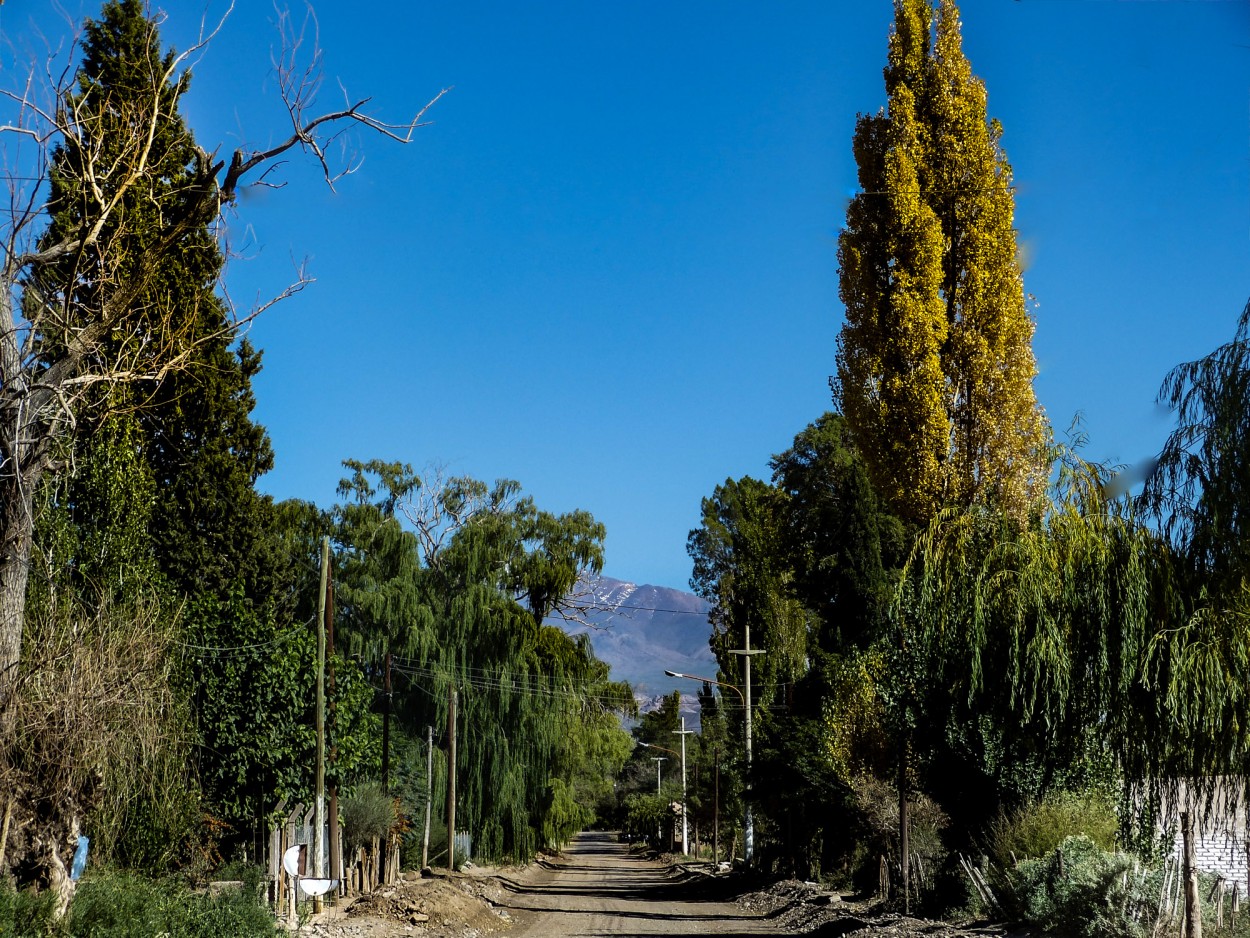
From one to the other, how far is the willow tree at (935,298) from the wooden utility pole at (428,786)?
1802 cm

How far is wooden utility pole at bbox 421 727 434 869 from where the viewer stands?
37000 millimetres

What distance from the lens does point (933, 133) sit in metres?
27.1

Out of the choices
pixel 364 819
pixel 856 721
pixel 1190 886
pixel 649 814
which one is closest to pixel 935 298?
pixel 856 721

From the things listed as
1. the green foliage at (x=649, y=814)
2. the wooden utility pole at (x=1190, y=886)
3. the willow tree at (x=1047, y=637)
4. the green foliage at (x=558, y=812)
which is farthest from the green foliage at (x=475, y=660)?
the green foliage at (x=649, y=814)

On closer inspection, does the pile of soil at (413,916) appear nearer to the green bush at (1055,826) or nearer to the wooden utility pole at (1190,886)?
the green bush at (1055,826)

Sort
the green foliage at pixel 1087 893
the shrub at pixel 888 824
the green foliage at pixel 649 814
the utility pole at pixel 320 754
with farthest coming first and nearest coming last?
the green foliage at pixel 649 814 < the shrub at pixel 888 824 < the utility pole at pixel 320 754 < the green foliage at pixel 1087 893

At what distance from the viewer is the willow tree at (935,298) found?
24953 mm

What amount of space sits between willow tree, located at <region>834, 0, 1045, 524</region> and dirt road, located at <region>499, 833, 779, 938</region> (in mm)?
9693

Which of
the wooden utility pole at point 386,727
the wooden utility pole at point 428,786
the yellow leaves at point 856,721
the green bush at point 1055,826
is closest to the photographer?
the green bush at point 1055,826

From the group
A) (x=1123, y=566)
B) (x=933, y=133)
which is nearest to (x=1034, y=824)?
(x=1123, y=566)

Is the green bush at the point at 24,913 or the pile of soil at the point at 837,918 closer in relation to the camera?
the green bush at the point at 24,913

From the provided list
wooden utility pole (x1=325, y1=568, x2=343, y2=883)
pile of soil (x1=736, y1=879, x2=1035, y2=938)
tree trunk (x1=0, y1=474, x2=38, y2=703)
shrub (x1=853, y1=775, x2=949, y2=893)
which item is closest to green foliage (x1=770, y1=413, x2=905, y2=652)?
shrub (x1=853, y1=775, x2=949, y2=893)

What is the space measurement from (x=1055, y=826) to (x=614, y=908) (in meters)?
13.5

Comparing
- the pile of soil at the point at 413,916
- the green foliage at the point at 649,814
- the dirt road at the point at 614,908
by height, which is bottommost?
the green foliage at the point at 649,814
